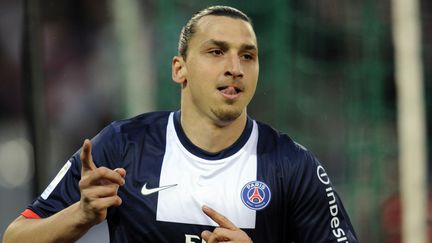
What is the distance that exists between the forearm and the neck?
0.61 m

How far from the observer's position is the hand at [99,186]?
Result: 10.3 ft

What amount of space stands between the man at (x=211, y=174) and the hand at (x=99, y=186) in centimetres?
33

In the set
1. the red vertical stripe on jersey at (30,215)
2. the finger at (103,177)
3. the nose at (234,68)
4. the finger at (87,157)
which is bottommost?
the red vertical stripe on jersey at (30,215)

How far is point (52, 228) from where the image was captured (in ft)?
11.3

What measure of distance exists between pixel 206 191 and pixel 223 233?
0.38m

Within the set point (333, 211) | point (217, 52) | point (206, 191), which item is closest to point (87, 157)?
point (206, 191)

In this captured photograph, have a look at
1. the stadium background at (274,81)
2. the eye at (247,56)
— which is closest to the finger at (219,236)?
the eye at (247,56)

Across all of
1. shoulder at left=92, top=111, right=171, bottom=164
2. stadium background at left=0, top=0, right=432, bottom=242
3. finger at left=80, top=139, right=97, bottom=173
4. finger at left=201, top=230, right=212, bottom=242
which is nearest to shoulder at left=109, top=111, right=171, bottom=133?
shoulder at left=92, top=111, right=171, bottom=164

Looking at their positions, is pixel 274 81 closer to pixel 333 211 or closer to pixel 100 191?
pixel 333 211

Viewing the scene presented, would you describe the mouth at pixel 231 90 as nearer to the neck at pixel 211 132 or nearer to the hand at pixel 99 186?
the neck at pixel 211 132

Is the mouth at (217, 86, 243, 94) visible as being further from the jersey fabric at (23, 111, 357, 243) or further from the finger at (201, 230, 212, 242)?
the finger at (201, 230, 212, 242)

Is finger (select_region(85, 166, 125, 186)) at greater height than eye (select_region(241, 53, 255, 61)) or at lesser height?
lesser

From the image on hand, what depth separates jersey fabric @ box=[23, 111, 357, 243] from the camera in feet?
11.9

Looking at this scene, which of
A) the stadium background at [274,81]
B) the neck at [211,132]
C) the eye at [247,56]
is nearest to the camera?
the eye at [247,56]
